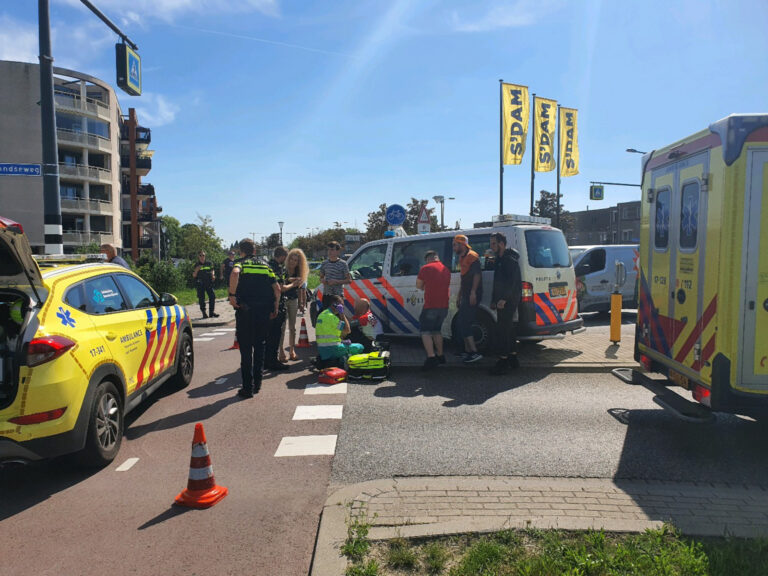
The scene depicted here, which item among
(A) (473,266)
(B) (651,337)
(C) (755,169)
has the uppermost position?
(C) (755,169)

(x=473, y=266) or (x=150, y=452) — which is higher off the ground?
(x=473, y=266)

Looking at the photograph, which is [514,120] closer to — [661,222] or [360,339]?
[360,339]

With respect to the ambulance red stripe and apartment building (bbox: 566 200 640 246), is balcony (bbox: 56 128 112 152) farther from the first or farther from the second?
the ambulance red stripe

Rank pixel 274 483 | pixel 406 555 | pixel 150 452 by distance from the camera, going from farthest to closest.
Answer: pixel 150 452
pixel 274 483
pixel 406 555

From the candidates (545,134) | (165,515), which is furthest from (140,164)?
(165,515)

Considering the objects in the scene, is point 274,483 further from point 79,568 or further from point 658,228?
point 658,228

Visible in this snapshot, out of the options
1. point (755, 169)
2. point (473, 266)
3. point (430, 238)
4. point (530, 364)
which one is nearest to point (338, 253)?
point (430, 238)

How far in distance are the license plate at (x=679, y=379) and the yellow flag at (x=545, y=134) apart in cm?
1827

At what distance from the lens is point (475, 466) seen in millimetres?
4324

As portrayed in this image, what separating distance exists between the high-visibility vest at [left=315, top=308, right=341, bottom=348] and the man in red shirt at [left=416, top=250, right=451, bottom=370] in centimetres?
125

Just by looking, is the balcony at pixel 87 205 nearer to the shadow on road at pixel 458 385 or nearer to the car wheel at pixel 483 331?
the car wheel at pixel 483 331

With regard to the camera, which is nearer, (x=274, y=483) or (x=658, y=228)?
(x=274, y=483)

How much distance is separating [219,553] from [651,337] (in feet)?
15.2

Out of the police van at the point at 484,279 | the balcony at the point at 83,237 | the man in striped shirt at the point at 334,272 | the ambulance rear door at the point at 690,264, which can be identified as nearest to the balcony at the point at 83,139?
the balcony at the point at 83,237
